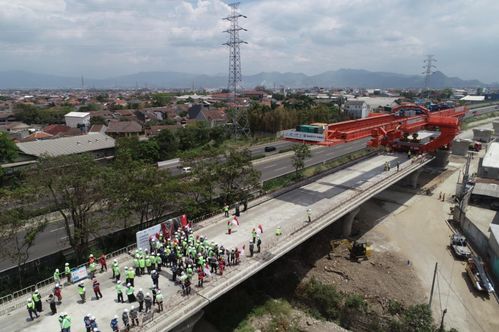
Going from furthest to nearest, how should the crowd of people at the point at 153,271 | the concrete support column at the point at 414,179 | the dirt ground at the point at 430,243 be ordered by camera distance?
1. the concrete support column at the point at 414,179
2. the dirt ground at the point at 430,243
3. the crowd of people at the point at 153,271

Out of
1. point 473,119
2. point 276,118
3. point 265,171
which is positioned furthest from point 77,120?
point 473,119

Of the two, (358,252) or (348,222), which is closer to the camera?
(358,252)

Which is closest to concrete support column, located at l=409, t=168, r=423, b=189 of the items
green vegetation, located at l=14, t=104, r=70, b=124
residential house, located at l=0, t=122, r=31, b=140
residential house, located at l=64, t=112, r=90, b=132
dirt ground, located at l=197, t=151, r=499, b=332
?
dirt ground, located at l=197, t=151, r=499, b=332

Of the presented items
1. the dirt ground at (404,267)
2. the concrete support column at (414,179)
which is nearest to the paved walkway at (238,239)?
the concrete support column at (414,179)

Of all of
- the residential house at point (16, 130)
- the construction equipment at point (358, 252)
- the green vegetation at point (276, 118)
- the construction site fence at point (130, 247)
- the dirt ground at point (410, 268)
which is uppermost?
the green vegetation at point (276, 118)

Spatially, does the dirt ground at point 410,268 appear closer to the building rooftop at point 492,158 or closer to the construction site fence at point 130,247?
the construction site fence at point 130,247

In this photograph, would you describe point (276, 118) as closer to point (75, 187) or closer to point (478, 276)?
point (478, 276)

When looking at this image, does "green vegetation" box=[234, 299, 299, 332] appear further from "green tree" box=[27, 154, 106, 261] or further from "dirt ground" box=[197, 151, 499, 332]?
"green tree" box=[27, 154, 106, 261]
